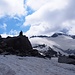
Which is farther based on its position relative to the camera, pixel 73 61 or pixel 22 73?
pixel 73 61

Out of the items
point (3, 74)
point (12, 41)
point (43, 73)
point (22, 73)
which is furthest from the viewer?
point (12, 41)

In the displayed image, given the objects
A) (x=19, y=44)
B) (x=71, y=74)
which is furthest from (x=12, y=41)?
(x=71, y=74)

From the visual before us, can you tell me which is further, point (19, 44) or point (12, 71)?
point (19, 44)

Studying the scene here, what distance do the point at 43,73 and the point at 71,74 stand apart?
10.3ft

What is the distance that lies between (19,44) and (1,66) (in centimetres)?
3608

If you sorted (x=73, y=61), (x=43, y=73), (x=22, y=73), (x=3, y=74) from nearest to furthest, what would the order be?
(x=3, y=74) → (x=22, y=73) → (x=43, y=73) → (x=73, y=61)

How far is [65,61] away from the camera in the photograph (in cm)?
3316

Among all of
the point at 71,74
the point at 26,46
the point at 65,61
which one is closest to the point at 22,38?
the point at 26,46

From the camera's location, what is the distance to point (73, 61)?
3269 centimetres

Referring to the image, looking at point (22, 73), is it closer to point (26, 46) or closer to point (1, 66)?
point (1, 66)

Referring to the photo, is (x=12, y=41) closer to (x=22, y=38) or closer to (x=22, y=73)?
(x=22, y=38)

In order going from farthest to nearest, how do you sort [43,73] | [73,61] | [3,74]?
1. [73,61]
2. [43,73]
3. [3,74]

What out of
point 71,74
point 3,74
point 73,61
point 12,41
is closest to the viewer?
point 3,74

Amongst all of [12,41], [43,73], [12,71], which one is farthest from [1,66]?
[12,41]
